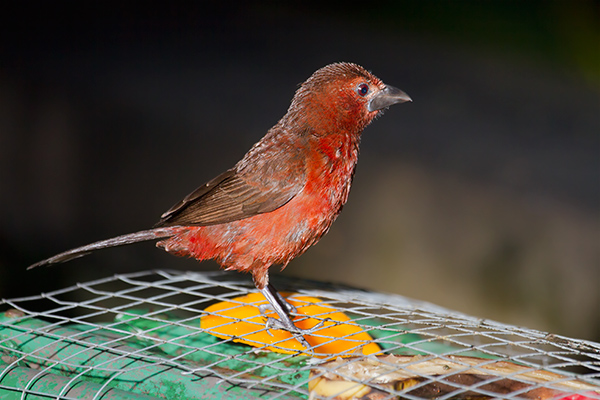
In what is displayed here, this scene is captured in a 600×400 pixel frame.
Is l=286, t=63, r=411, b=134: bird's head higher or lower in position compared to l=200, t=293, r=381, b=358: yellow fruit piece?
higher

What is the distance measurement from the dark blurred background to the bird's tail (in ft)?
7.04

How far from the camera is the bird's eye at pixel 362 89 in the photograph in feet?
8.85

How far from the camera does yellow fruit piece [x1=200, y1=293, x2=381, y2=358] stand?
2.25 metres

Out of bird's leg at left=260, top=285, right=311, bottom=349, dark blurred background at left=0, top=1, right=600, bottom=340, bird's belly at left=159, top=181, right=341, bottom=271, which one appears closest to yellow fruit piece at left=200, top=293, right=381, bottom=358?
bird's leg at left=260, top=285, right=311, bottom=349

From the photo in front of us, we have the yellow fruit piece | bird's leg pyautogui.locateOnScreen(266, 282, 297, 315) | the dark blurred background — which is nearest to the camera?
the yellow fruit piece

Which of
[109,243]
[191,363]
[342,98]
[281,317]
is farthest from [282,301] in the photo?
[342,98]

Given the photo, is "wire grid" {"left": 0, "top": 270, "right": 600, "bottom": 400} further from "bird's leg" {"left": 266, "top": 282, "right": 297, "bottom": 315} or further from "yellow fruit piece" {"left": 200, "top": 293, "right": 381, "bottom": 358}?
"bird's leg" {"left": 266, "top": 282, "right": 297, "bottom": 315}

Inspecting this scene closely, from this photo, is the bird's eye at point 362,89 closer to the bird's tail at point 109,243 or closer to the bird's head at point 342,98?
the bird's head at point 342,98

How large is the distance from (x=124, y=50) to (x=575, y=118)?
4981mm

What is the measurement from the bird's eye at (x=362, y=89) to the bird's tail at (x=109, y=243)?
921mm

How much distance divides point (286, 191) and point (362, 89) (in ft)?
1.68

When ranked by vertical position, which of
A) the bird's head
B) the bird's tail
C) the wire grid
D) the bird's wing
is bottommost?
the wire grid

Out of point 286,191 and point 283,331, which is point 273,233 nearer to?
point 286,191

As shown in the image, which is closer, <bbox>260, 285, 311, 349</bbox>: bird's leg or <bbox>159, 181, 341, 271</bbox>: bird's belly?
<bbox>260, 285, 311, 349</bbox>: bird's leg
